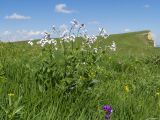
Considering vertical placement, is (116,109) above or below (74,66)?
below

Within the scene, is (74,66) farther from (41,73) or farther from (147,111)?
(147,111)

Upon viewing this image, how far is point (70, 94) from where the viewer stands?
5.40 metres

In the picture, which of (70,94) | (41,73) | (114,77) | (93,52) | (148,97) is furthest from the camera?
(114,77)

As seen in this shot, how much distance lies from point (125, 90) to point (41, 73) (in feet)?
5.71

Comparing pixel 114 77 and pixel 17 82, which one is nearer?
pixel 17 82

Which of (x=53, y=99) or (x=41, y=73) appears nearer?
(x=53, y=99)

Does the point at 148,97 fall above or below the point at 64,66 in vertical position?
below

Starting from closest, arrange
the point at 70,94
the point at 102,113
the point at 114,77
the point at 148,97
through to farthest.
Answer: the point at 102,113 → the point at 70,94 → the point at 148,97 → the point at 114,77

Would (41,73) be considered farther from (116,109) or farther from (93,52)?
(93,52)

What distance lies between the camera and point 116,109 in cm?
561

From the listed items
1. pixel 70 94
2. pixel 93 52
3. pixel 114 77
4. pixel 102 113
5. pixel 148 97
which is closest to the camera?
pixel 102 113

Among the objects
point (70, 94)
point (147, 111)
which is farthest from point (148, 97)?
point (70, 94)

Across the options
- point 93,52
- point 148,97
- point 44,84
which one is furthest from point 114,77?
point 44,84

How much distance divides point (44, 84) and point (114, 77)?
347 centimetres
